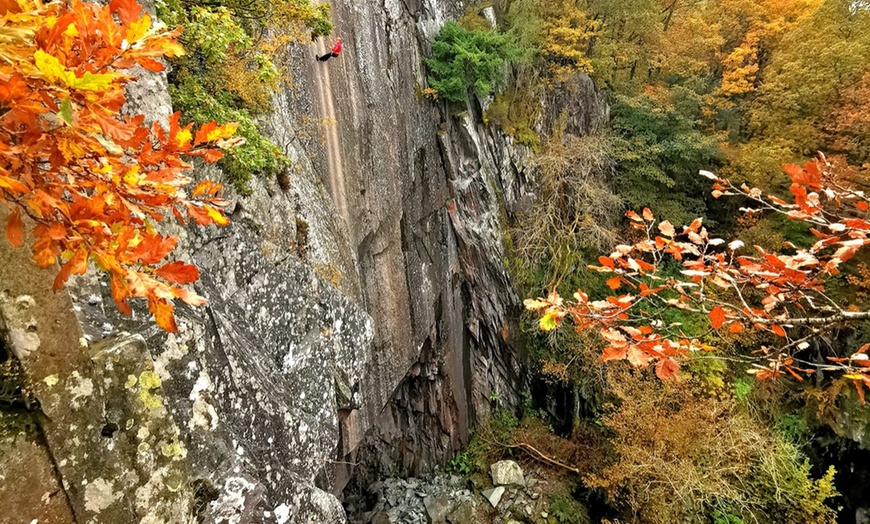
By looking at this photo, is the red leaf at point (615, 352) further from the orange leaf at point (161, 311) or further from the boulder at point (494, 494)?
the boulder at point (494, 494)

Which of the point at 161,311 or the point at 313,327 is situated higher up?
the point at 161,311

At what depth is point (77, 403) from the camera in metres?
1.79

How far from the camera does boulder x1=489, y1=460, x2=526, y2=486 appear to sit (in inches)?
412

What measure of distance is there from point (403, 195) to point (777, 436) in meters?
9.70

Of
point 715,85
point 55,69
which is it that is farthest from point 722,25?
point 55,69

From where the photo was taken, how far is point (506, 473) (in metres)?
10.6

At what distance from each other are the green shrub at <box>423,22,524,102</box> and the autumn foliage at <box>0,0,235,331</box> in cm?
960

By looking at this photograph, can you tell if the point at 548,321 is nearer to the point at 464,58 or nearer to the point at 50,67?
the point at 50,67

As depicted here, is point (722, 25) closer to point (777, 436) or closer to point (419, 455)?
point (777, 436)

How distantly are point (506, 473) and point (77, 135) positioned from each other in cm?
1127

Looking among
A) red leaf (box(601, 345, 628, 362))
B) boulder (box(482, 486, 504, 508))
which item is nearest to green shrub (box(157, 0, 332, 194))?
red leaf (box(601, 345, 628, 362))

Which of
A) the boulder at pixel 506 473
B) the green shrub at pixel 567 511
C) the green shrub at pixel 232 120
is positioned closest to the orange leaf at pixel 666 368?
the green shrub at pixel 232 120

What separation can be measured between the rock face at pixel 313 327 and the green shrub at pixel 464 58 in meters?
0.51

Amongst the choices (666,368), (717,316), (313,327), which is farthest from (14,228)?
(313,327)
